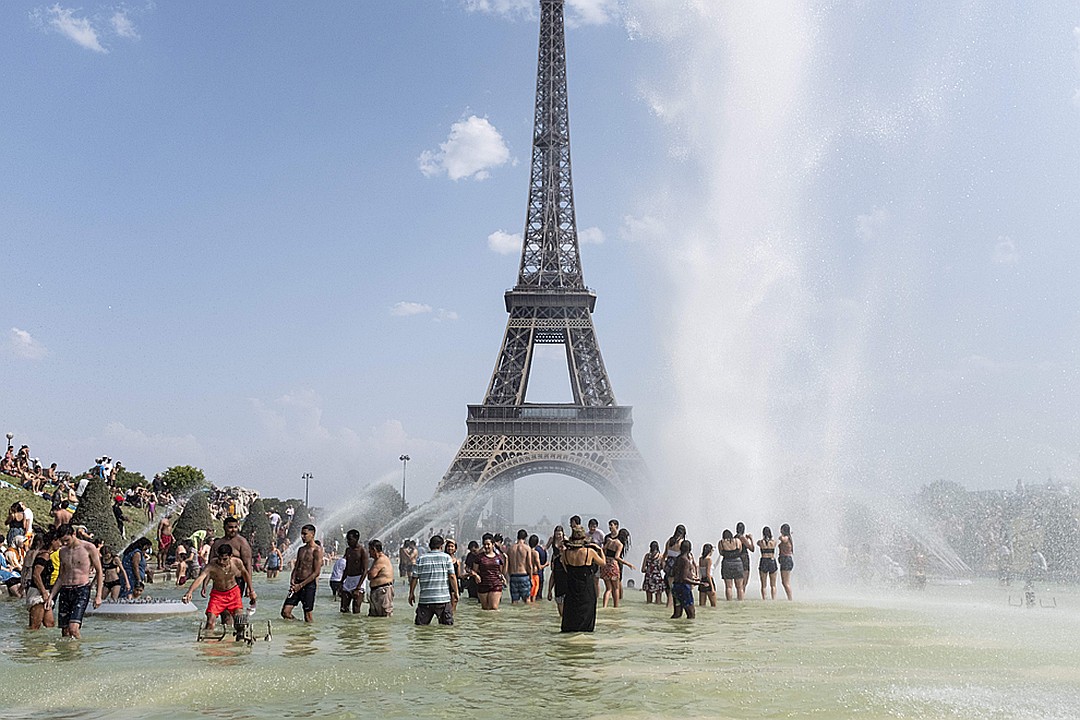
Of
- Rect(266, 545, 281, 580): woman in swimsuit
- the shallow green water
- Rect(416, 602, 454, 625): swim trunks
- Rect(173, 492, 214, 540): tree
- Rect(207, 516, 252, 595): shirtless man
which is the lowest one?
the shallow green water

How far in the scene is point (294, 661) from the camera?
11555mm

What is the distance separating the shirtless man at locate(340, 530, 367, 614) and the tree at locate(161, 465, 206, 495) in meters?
73.0

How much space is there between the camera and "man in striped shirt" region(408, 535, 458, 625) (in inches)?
631

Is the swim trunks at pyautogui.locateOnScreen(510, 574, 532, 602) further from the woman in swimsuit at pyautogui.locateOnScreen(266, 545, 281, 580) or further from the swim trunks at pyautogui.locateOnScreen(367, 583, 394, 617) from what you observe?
the woman in swimsuit at pyautogui.locateOnScreen(266, 545, 281, 580)

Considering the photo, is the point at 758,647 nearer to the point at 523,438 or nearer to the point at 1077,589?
the point at 1077,589

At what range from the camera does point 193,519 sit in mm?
36125

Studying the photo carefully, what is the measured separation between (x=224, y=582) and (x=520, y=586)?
29.2ft

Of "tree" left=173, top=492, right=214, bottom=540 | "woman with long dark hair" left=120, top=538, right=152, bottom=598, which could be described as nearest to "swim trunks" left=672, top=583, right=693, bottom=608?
"woman with long dark hair" left=120, top=538, right=152, bottom=598

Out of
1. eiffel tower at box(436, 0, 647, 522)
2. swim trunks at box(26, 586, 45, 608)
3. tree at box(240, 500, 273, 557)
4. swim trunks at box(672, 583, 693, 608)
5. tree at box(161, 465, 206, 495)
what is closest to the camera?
swim trunks at box(26, 586, 45, 608)

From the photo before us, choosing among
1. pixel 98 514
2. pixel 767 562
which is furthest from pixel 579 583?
pixel 98 514

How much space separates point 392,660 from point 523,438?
56.3 meters

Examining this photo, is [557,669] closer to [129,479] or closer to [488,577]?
[488,577]

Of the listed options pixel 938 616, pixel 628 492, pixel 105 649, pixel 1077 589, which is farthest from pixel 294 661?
pixel 628 492

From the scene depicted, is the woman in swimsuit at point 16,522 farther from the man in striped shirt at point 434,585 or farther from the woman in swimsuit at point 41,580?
the man in striped shirt at point 434,585
